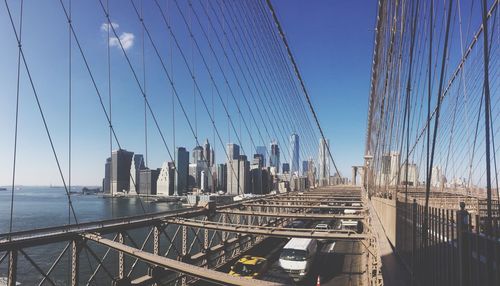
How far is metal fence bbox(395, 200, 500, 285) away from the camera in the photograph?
3.09 m

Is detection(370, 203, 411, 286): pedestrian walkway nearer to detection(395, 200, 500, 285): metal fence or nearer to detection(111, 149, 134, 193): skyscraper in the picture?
detection(395, 200, 500, 285): metal fence

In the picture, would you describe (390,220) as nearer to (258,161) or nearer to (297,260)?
(297,260)

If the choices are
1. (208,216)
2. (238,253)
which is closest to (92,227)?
(208,216)

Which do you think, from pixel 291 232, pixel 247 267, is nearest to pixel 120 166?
pixel 247 267

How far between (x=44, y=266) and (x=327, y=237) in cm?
2935

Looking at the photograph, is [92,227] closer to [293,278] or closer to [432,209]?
[432,209]

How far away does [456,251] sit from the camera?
12.4 feet

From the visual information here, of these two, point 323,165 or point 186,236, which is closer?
point 186,236

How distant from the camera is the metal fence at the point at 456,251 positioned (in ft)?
10.1

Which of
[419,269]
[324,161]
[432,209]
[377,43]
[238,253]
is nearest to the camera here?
[432,209]

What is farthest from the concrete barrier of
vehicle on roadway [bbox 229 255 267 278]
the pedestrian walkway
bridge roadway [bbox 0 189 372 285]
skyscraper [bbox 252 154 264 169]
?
skyscraper [bbox 252 154 264 169]

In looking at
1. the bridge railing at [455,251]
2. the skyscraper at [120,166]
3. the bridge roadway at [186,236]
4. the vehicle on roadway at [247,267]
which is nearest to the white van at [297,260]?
the bridge roadway at [186,236]

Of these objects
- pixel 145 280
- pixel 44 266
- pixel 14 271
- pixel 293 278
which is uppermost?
pixel 14 271

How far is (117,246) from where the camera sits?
203 inches
